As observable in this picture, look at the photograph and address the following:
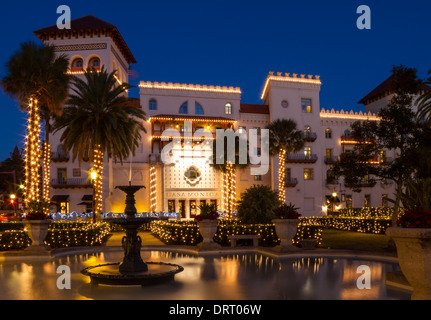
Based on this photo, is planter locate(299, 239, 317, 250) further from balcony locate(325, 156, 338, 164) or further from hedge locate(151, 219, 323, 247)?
balcony locate(325, 156, 338, 164)

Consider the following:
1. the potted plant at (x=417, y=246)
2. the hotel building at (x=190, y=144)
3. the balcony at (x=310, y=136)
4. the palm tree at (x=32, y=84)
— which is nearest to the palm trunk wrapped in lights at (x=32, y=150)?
the palm tree at (x=32, y=84)

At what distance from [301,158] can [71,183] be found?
27.2m

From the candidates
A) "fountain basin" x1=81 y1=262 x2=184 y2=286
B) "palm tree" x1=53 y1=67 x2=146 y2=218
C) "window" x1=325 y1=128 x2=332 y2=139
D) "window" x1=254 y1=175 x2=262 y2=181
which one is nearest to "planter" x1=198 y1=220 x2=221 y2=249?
"fountain basin" x1=81 y1=262 x2=184 y2=286

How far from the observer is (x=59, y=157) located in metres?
40.3

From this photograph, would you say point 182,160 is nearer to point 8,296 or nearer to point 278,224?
point 278,224

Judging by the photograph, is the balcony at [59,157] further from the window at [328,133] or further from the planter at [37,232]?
the window at [328,133]

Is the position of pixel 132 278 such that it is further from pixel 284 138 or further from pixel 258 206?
pixel 284 138

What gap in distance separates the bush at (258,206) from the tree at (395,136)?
3459 mm

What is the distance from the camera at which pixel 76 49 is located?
43.8m

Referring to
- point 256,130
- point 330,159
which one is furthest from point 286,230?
point 330,159

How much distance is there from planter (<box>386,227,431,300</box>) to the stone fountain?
6.02 meters

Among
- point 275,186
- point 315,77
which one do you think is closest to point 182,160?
point 275,186

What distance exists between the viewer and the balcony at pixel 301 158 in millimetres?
46438
